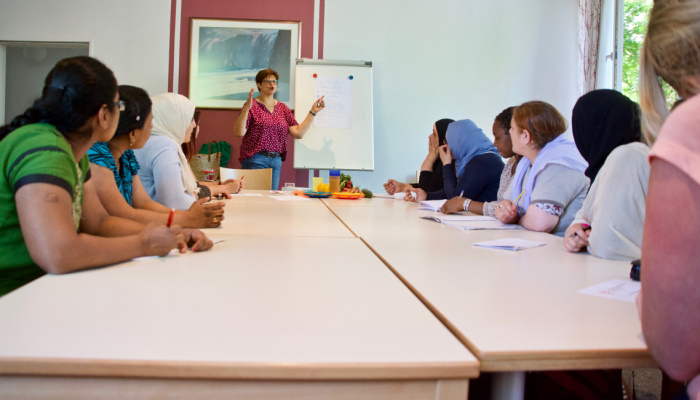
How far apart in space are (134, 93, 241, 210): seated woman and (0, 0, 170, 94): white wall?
9.40ft

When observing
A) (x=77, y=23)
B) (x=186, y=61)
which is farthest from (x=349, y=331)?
(x=77, y=23)

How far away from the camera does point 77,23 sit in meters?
5.01

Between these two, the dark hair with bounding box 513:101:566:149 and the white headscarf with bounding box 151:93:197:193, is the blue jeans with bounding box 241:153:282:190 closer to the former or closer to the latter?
the white headscarf with bounding box 151:93:197:193

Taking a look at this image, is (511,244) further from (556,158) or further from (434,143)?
(434,143)

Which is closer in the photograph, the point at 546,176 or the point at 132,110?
the point at 132,110

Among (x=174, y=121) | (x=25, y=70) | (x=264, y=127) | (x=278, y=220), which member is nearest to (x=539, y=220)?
(x=278, y=220)

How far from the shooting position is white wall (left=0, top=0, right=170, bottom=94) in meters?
5.00

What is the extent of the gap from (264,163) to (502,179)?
2395 mm

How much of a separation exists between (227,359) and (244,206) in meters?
1.90

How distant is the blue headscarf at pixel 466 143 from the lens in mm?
3047

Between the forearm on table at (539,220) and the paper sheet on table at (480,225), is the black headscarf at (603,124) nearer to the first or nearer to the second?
the forearm on table at (539,220)

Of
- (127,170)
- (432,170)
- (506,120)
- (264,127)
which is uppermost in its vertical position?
(264,127)

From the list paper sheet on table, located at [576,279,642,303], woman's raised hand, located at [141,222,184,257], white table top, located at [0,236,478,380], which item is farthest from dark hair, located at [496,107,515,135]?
woman's raised hand, located at [141,222,184,257]

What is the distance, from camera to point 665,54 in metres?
0.79
